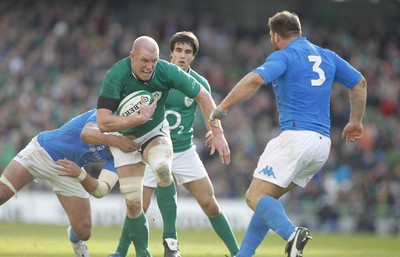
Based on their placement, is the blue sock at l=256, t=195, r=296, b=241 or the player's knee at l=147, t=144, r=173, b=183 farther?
the player's knee at l=147, t=144, r=173, b=183

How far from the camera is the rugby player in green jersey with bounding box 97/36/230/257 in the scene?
32.9ft

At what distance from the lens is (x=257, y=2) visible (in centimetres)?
3344

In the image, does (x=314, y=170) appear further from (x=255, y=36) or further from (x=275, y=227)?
(x=255, y=36)

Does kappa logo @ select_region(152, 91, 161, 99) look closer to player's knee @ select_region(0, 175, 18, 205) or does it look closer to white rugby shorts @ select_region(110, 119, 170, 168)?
white rugby shorts @ select_region(110, 119, 170, 168)

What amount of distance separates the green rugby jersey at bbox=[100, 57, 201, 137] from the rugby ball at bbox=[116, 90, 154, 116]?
63 millimetres

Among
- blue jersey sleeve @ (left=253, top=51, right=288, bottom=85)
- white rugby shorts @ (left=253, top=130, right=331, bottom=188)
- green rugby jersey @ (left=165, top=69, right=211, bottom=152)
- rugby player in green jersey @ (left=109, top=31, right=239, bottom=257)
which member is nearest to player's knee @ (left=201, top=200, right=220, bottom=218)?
rugby player in green jersey @ (left=109, top=31, right=239, bottom=257)

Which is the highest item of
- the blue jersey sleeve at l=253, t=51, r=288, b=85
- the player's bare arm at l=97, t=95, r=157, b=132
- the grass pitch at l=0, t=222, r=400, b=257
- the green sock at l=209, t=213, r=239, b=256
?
the blue jersey sleeve at l=253, t=51, r=288, b=85

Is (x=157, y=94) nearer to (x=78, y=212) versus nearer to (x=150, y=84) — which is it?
(x=150, y=84)

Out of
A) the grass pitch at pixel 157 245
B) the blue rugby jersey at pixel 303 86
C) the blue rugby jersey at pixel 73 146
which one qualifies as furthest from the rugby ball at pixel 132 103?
the grass pitch at pixel 157 245

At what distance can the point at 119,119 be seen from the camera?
391 inches

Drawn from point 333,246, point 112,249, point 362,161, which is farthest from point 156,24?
point 112,249

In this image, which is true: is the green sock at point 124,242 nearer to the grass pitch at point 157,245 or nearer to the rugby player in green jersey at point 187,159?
the rugby player in green jersey at point 187,159

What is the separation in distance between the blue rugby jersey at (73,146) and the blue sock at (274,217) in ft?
7.87

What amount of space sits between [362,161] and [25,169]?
15.8 m
